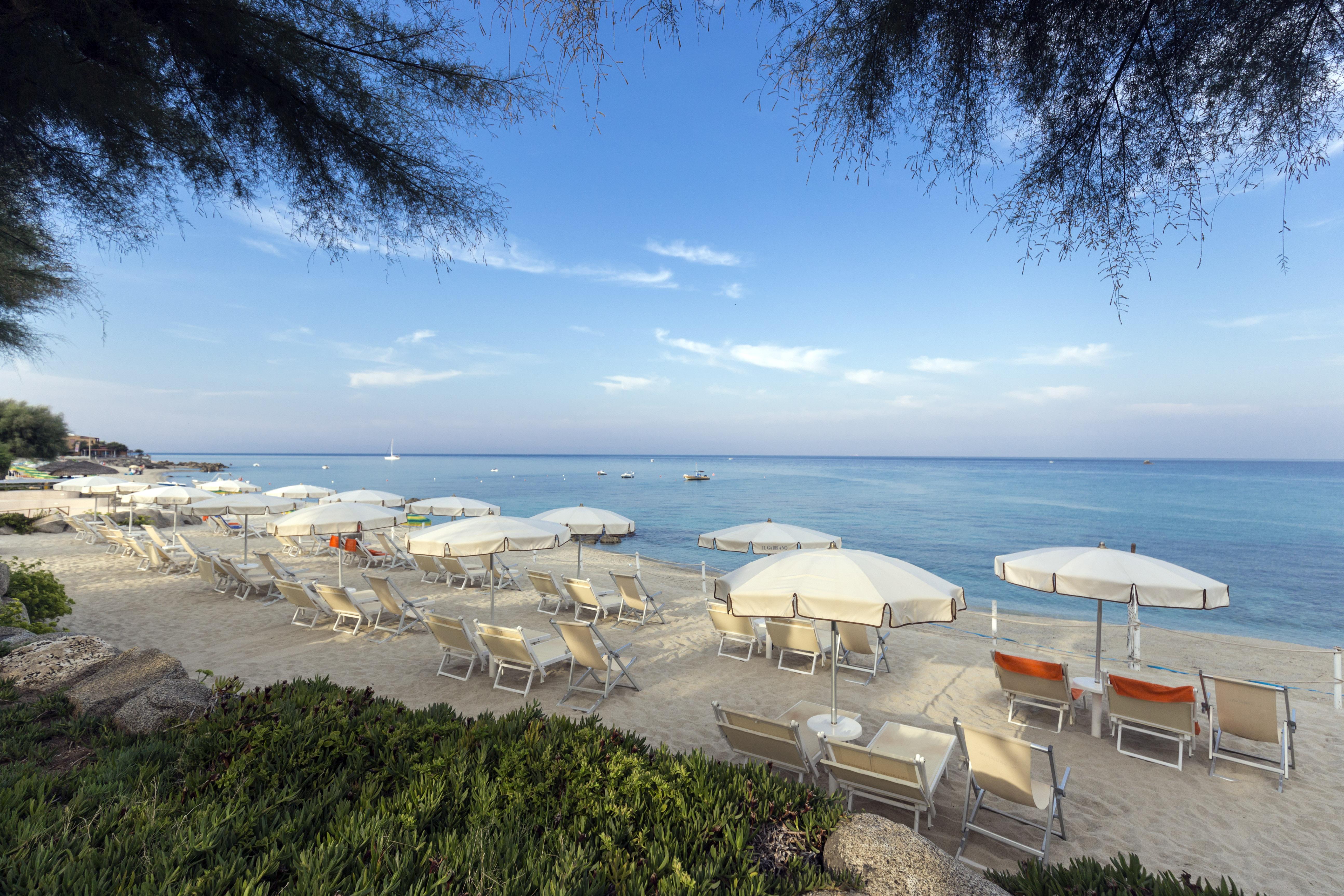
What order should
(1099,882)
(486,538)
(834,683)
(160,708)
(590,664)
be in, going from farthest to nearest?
(486,538) → (590,664) → (834,683) → (160,708) → (1099,882)

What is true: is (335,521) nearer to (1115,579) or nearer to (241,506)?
(241,506)

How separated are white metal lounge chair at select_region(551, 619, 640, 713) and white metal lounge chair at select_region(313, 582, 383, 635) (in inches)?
150

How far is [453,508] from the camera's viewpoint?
498 inches

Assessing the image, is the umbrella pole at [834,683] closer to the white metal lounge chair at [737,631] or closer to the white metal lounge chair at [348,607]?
the white metal lounge chair at [737,631]

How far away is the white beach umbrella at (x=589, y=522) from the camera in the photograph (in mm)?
10016

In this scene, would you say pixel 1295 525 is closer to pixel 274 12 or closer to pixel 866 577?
pixel 866 577

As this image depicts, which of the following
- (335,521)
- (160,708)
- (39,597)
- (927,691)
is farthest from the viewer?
(335,521)

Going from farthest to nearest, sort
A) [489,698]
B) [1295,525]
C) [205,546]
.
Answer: [1295,525], [205,546], [489,698]

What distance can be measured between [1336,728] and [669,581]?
11.9 metres

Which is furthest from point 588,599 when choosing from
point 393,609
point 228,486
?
point 228,486

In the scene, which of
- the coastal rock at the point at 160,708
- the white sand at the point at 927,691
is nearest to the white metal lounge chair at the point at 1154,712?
the white sand at the point at 927,691

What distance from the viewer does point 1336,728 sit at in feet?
19.5

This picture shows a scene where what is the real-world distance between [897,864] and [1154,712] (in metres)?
4.49

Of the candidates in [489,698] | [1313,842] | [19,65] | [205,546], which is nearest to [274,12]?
[19,65]
